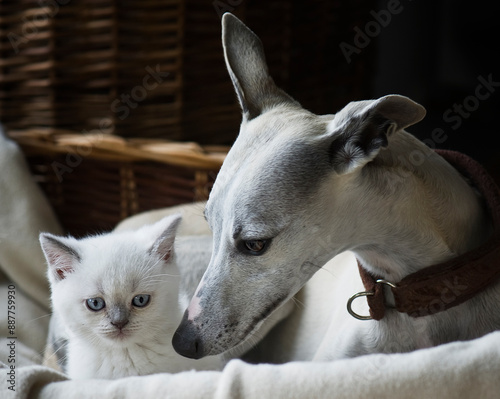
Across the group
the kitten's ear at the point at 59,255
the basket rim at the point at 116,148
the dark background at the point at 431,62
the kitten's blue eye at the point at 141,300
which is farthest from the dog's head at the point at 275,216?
the dark background at the point at 431,62

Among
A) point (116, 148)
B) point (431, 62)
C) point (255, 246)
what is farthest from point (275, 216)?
point (431, 62)

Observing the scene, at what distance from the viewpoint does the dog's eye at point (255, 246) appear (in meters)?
1.01

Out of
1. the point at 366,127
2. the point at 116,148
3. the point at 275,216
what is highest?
the point at 366,127

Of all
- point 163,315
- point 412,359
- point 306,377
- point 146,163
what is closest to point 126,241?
point 163,315

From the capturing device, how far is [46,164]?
80.4 inches

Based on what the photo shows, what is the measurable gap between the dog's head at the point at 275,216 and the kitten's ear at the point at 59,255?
24cm

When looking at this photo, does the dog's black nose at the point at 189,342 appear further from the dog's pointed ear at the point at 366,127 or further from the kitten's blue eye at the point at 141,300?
the dog's pointed ear at the point at 366,127

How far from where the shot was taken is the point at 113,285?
3.67 feet

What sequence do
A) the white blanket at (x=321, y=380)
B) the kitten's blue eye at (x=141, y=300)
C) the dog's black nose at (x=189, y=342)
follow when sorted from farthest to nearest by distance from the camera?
the kitten's blue eye at (x=141, y=300)
the dog's black nose at (x=189, y=342)
the white blanket at (x=321, y=380)

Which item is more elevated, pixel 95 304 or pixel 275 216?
pixel 275 216

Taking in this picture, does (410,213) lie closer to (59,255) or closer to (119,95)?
(59,255)

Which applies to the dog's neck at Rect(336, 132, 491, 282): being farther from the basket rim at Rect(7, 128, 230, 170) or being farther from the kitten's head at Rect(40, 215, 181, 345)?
the basket rim at Rect(7, 128, 230, 170)

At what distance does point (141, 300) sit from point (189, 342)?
151 mm

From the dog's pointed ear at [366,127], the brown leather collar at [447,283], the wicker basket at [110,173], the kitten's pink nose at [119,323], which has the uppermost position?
the dog's pointed ear at [366,127]
